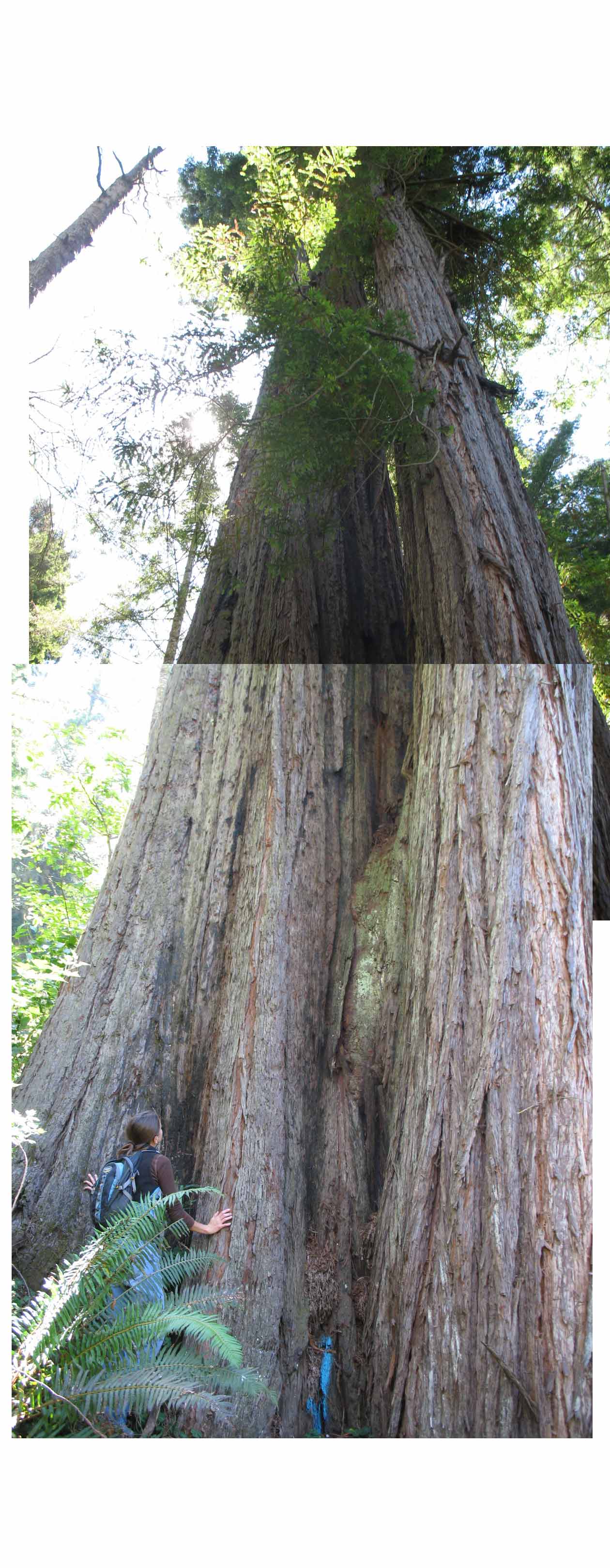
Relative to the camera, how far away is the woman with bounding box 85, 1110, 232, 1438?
9.12ft

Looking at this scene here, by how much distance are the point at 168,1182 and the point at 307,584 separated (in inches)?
95.0

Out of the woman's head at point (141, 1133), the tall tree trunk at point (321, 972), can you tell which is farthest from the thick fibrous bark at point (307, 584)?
the woman's head at point (141, 1133)

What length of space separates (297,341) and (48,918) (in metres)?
2.85

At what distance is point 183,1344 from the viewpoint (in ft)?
9.36

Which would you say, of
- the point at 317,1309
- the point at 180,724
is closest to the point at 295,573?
the point at 180,724

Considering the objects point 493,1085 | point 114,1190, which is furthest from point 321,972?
point 114,1190

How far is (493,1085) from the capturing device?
288 centimetres

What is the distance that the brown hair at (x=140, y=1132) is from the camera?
3107mm

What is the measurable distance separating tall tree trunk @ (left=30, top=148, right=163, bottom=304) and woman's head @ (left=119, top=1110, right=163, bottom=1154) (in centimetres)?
329

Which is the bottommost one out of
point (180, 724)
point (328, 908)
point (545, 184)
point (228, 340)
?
point (328, 908)

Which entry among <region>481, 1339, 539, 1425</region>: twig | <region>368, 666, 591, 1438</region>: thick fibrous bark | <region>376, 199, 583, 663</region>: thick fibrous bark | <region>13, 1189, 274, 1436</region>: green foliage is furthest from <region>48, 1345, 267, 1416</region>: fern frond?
<region>376, 199, 583, 663</region>: thick fibrous bark

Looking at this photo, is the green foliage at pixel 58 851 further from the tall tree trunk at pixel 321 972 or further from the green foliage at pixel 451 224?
the green foliage at pixel 451 224

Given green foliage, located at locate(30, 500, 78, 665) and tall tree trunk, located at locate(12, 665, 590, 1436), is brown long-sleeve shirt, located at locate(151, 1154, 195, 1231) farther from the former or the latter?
green foliage, located at locate(30, 500, 78, 665)
